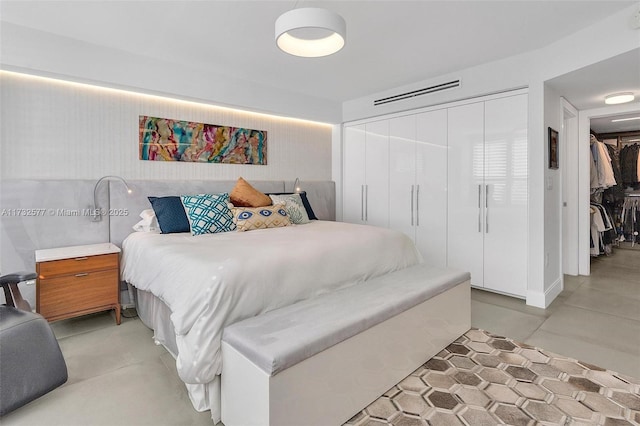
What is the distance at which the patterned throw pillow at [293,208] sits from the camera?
11.6 feet

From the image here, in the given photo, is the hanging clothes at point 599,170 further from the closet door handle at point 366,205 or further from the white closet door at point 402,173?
the closet door handle at point 366,205

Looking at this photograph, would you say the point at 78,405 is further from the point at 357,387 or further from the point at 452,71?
the point at 452,71

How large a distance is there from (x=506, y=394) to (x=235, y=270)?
Answer: 1642 mm

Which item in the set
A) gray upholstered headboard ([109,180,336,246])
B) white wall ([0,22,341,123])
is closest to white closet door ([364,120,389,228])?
white wall ([0,22,341,123])

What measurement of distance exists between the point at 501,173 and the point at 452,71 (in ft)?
4.07

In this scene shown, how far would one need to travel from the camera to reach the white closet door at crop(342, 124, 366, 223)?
476 cm

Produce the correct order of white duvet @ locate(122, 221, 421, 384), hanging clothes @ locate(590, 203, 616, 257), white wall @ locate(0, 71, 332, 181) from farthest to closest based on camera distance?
hanging clothes @ locate(590, 203, 616, 257), white wall @ locate(0, 71, 332, 181), white duvet @ locate(122, 221, 421, 384)

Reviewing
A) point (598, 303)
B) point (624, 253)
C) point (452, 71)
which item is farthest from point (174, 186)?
point (624, 253)

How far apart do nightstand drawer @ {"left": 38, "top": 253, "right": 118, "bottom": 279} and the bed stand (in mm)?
157

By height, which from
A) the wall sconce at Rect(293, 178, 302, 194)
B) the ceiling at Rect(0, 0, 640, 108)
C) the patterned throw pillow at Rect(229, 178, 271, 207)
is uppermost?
the ceiling at Rect(0, 0, 640, 108)

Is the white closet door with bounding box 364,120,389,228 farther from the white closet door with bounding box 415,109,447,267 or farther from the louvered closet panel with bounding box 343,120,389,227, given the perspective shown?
the white closet door with bounding box 415,109,447,267

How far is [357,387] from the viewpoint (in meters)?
1.67

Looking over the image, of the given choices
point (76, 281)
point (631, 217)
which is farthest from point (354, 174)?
point (631, 217)

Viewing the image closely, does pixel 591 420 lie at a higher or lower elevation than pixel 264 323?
lower
